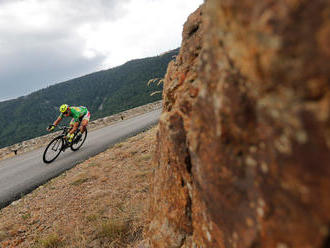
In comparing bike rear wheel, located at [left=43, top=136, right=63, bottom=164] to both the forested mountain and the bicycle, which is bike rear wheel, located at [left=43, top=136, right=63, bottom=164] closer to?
the bicycle

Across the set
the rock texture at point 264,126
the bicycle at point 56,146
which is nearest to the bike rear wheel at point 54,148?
the bicycle at point 56,146

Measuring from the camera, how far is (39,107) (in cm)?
11981

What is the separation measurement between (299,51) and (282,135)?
1.15 feet

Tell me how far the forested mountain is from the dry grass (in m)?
78.6

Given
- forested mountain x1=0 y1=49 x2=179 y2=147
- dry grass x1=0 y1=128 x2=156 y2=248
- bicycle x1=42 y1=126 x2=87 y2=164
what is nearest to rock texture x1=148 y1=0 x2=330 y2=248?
dry grass x1=0 y1=128 x2=156 y2=248

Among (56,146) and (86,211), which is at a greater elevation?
(56,146)

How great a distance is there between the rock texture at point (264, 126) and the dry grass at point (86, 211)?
2.20 m

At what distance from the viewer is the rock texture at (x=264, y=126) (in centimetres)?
86

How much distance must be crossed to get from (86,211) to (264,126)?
186 inches

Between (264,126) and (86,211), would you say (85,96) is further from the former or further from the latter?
(264,126)

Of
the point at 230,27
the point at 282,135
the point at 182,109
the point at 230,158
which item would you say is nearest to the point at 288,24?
the point at 230,27

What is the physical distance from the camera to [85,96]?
13062 cm

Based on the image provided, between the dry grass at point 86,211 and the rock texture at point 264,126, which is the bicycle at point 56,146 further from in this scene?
the rock texture at point 264,126

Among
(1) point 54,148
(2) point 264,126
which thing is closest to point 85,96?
(1) point 54,148
